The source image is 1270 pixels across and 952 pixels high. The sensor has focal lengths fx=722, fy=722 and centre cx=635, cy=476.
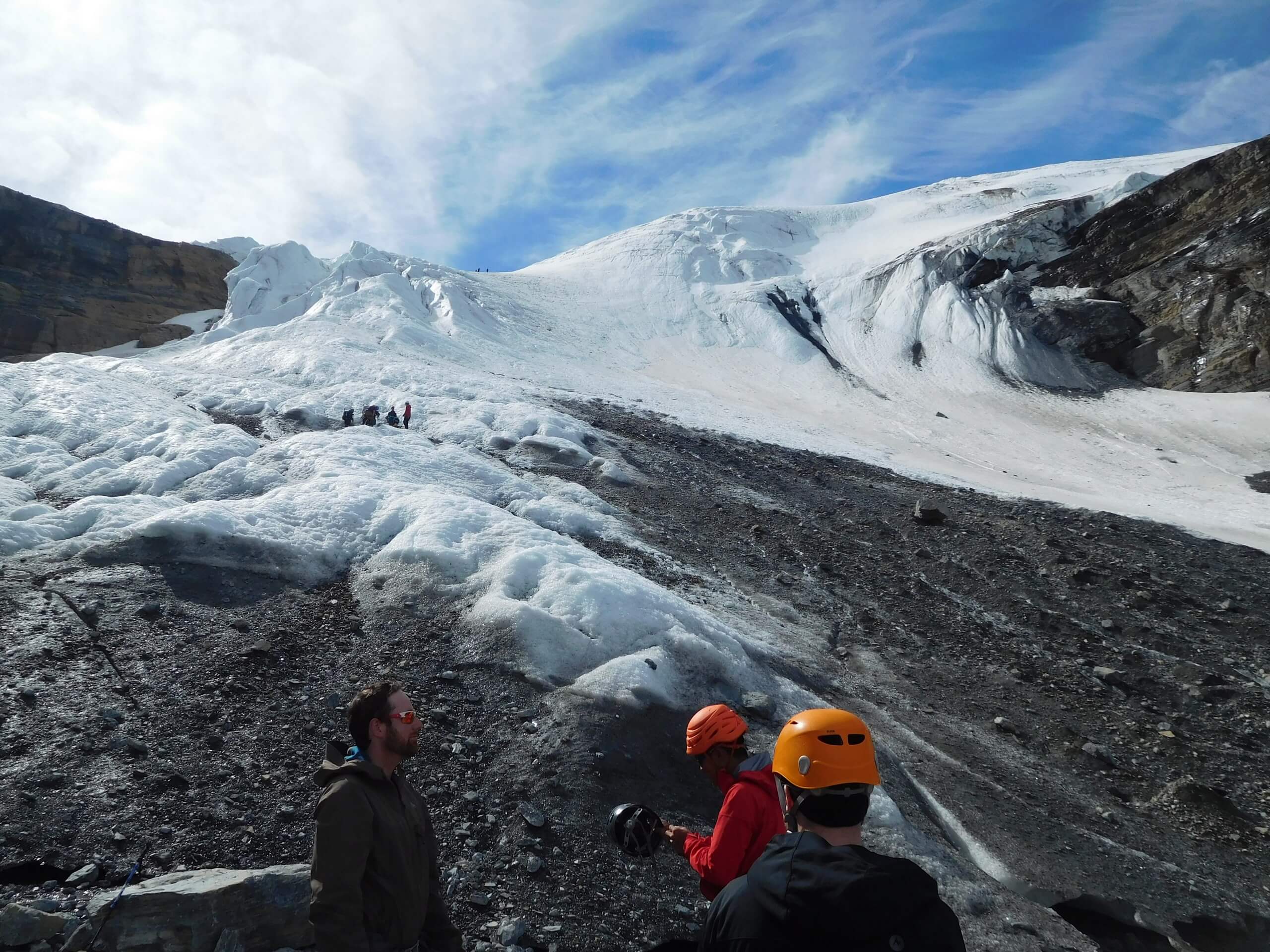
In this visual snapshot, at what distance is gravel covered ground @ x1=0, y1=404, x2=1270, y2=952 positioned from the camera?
580cm

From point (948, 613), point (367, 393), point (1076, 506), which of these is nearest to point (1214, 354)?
point (1076, 506)

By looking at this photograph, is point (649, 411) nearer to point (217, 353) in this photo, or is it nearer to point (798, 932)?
point (217, 353)

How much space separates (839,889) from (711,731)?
201 cm

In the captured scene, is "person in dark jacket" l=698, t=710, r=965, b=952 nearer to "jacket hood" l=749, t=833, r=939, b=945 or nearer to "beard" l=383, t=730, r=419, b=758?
"jacket hood" l=749, t=833, r=939, b=945

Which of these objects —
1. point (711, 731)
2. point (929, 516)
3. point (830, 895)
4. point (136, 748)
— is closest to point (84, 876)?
point (136, 748)

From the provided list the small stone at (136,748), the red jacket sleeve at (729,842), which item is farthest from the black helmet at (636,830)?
the small stone at (136,748)

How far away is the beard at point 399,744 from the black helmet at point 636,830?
117 cm

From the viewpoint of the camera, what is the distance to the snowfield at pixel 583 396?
10328 millimetres

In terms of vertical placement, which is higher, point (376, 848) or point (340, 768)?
point (340, 768)

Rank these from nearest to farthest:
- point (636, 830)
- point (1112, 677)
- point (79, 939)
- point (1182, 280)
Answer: point (636, 830)
point (79, 939)
point (1112, 677)
point (1182, 280)

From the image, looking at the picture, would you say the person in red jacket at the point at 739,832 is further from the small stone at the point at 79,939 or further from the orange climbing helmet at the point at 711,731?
the small stone at the point at 79,939

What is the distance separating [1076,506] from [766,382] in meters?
24.2

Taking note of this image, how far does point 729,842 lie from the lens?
3625 millimetres

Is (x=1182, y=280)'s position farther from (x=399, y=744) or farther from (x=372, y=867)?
(x=372, y=867)
